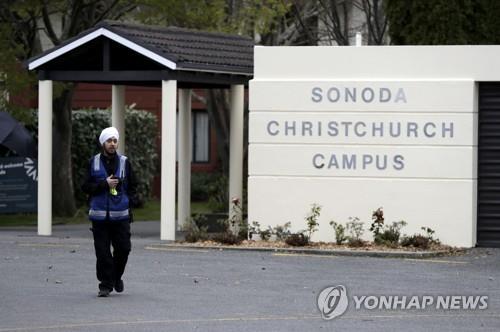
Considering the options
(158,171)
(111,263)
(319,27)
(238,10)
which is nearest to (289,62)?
(111,263)

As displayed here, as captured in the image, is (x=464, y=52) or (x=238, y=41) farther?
(x=238, y=41)

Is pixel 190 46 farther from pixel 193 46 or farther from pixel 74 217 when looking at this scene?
pixel 74 217

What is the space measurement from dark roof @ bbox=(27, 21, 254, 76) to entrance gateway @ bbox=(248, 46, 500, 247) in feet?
4.47

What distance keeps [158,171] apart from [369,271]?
24.6 m

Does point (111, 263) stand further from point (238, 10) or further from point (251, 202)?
point (238, 10)

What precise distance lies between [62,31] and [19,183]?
358cm

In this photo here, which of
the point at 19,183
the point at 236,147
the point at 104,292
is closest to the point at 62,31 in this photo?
the point at 19,183

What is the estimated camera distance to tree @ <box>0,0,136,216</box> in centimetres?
2834

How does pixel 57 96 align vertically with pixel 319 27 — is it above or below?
below

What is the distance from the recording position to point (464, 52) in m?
20.9

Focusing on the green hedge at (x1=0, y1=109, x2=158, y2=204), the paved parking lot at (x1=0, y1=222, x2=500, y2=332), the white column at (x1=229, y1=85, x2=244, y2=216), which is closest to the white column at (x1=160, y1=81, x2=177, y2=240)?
the paved parking lot at (x1=0, y1=222, x2=500, y2=332)

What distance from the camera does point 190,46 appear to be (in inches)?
904
